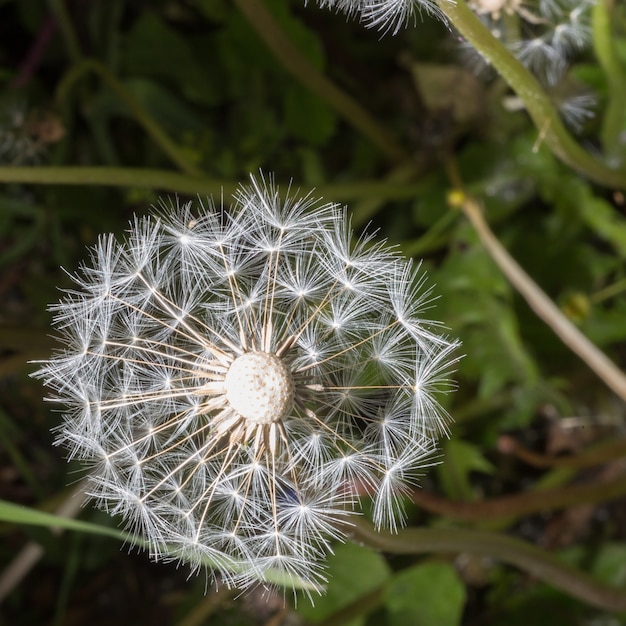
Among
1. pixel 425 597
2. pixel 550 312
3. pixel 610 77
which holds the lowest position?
pixel 425 597

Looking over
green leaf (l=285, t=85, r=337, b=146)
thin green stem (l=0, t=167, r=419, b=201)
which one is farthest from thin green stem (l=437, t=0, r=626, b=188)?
green leaf (l=285, t=85, r=337, b=146)

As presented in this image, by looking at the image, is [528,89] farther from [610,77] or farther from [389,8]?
[610,77]

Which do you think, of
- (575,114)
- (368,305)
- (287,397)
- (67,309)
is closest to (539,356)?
(575,114)

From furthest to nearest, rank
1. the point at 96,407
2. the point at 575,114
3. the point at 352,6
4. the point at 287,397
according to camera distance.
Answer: the point at 575,114
the point at 96,407
the point at 287,397
the point at 352,6

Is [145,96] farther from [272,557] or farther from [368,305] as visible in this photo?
[272,557]

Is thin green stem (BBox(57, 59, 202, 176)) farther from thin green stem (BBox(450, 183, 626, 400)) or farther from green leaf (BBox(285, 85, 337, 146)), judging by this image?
thin green stem (BBox(450, 183, 626, 400))

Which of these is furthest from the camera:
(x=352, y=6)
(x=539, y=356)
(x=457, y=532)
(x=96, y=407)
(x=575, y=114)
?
(x=539, y=356)

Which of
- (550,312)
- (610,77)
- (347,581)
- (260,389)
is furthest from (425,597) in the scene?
(610,77)
